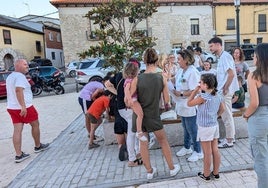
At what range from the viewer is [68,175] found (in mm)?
4230

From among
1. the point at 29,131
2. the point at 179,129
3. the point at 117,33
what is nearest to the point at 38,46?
the point at 29,131

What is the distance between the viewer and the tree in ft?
18.1

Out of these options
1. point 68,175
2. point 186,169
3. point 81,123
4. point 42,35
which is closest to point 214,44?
point 186,169

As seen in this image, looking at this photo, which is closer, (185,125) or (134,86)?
(134,86)

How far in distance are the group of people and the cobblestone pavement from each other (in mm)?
147

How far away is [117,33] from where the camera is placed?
602 centimetres

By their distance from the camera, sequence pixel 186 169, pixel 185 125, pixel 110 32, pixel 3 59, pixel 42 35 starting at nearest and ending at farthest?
pixel 186 169
pixel 185 125
pixel 110 32
pixel 3 59
pixel 42 35

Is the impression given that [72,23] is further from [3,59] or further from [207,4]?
[207,4]

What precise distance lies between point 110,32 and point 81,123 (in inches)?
121

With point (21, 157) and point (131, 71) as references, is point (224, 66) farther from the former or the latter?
point (21, 157)

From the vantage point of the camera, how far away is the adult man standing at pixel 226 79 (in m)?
4.29

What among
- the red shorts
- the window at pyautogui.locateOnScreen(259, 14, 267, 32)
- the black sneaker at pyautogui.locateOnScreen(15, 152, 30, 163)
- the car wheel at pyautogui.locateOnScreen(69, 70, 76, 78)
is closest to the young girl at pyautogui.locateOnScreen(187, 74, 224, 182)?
the red shorts

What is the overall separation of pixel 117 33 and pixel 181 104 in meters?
2.54

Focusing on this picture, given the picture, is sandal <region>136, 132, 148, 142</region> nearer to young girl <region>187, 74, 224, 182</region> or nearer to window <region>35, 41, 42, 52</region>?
young girl <region>187, 74, 224, 182</region>
